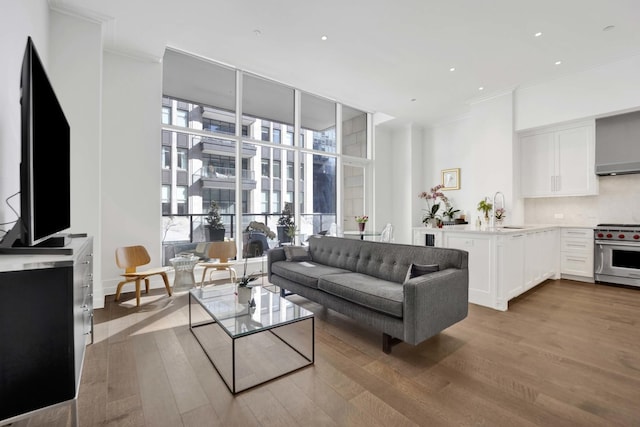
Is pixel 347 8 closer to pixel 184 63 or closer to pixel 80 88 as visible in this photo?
pixel 184 63

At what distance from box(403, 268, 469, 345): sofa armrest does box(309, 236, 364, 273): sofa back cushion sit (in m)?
1.12

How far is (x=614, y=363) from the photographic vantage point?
223cm

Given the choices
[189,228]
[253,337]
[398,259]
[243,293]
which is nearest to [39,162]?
[243,293]

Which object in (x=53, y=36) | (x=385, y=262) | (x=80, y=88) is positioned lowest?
(x=385, y=262)

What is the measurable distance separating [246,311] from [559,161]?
5810 millimetres

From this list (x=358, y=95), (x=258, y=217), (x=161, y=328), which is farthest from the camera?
(x=358, y=95)

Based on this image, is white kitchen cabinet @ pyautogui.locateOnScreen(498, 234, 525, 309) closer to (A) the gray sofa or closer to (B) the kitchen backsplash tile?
(A) the gray sofa

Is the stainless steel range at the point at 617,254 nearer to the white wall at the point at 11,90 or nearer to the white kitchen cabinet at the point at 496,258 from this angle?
the white kitchen cabinet at the point at 496,258

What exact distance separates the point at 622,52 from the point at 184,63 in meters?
6.49

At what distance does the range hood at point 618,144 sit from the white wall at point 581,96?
0.29 meters

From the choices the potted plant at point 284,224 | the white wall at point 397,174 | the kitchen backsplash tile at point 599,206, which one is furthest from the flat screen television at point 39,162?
the kitchen backsplash tile at point 599,206

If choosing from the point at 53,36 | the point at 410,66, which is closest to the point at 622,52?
the point at 410,66

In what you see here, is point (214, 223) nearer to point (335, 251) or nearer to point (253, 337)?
point (335, 251)

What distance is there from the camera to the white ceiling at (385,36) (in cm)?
326
